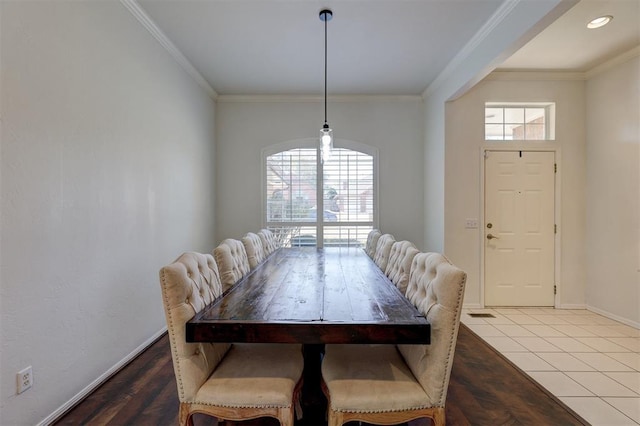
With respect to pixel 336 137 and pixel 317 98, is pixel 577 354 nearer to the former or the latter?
pixel 336 137

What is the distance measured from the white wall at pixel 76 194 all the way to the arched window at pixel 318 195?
177 centimetres

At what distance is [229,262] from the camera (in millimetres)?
2248

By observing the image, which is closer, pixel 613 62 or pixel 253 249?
pixel 253 249

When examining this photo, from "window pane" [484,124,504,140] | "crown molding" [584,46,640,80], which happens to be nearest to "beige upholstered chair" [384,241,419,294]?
"window pane" [484,124,504,140]

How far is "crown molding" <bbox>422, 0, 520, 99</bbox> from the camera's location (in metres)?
2.49

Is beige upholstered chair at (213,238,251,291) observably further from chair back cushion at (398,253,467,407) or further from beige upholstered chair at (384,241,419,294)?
chair back cushion at (398,253,467,407)

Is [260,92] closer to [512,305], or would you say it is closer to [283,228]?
[283,228]

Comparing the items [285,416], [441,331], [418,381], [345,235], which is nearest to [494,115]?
[345,235]

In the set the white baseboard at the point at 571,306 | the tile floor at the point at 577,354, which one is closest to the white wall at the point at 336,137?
the tile floor at the point at 577,354

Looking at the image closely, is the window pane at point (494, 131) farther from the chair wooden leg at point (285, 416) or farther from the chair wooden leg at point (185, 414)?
the chair wooden leg at point (185, 414)

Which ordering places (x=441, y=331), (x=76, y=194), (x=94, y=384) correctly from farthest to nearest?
1. (x=94, y=384)
2. (x=76, y=194)
3. (x=441, y=331)

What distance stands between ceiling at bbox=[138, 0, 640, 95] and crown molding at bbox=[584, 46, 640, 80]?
0.07 metres

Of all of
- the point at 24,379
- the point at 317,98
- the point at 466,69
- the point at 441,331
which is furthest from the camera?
the point at 317,98

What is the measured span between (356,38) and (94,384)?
3632 mm
